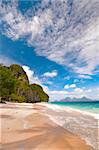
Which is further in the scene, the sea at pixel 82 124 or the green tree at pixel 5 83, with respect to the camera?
the green tree at pixel 5 83

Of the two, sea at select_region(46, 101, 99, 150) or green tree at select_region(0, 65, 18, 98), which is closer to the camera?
sea at select_region(46, 101, 99, 150)

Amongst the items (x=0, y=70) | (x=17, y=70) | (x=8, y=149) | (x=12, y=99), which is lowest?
(x=8, y=149)

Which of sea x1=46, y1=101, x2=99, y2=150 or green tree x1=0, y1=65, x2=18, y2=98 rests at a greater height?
green tree x1=0, y1=65, x2=18, y2=98

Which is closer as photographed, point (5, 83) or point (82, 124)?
point (82, 124)

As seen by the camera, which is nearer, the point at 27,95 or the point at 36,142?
the point at 36,142

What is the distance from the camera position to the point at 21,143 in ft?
21.7

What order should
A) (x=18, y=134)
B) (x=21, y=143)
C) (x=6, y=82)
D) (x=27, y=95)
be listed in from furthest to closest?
(x=27, y=95) → (x=6, y=82) → (x=18, y=134) → (x=21, y=143)

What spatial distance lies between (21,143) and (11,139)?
1.58 ft

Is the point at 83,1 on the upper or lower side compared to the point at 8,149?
upper

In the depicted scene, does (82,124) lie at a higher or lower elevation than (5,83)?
lower

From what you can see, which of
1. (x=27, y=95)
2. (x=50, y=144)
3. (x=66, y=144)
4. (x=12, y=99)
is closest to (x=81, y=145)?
(x=66, y=144)

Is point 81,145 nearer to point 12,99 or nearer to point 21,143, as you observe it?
point 21,143

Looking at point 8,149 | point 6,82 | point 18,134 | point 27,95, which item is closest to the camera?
point 8,149

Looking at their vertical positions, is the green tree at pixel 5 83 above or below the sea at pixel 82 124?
above
